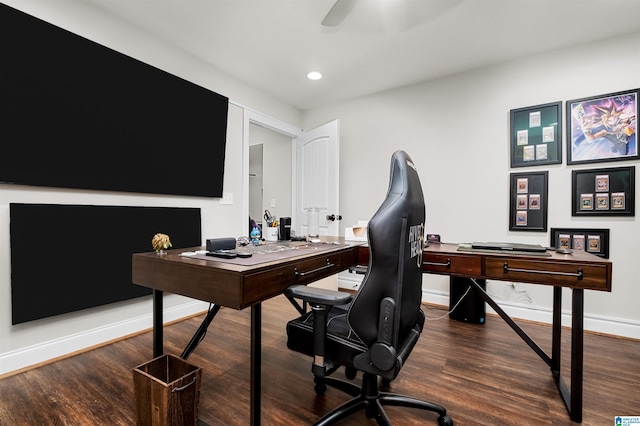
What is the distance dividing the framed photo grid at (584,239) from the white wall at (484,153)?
0.06 m

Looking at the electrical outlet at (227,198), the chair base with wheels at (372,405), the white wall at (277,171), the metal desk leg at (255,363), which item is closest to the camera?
the metal desk leg at (255,363)

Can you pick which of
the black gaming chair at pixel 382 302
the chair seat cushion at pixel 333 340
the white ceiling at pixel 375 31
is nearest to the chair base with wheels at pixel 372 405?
the black gaming chair at pixel 382 302

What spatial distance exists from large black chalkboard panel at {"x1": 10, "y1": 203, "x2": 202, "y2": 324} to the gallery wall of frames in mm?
3541

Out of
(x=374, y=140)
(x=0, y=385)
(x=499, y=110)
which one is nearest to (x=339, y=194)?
(x=374, y=140)

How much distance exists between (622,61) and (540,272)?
2.52 metres

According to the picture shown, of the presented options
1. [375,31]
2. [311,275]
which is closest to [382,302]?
[311,275]

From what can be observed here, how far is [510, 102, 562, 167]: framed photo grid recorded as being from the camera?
9.35 feet

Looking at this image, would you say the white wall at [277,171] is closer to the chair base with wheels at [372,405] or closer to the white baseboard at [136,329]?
the white baseboard at [136,329]

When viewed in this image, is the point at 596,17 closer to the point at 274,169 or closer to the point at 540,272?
the point at 540,272

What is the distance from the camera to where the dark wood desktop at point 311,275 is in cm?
113

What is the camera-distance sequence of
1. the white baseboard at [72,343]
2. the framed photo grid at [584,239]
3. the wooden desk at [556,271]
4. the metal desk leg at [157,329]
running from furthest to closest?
the framed photo grid at [584,239] < the white baseboard at [72,343] < the metal desk leg at [157,329] < the wooden desk at [556,271]

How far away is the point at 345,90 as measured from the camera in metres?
3.83

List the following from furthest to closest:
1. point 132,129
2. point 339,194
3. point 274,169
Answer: point 274,169
point 339,194
point 132,129

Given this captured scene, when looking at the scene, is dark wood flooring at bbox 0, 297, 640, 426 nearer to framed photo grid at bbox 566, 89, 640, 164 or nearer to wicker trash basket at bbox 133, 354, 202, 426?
wicker trash basket at bbox 133, 354, 202, 426
